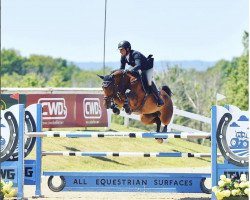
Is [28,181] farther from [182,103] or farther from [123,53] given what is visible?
[182,103]

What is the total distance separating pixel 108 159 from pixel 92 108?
4.16 ft

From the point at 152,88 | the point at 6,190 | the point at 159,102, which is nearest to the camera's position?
the point at 6,190

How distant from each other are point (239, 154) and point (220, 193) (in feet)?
1.62

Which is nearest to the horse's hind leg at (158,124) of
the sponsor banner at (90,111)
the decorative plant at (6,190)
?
the decorative plant at (6,190)

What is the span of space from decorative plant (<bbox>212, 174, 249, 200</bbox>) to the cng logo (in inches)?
332

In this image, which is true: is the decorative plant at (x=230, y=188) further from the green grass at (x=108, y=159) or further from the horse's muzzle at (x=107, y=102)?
the green grass at (x=108, y=159)

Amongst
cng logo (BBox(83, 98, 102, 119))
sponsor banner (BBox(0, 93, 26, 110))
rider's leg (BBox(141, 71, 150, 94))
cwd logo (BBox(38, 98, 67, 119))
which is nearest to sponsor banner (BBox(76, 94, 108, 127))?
cng logo (BBox(83, 98, 102, 119))

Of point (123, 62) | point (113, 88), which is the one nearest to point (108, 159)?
point (123, 62)

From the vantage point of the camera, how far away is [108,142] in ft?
53.5

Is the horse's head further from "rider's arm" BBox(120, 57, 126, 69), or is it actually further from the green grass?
the green grass

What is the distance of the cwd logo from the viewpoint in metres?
15.3

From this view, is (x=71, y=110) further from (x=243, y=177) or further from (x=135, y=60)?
(x=243, y=177)

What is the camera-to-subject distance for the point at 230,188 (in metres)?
7.61

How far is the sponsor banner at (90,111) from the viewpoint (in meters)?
15.8
